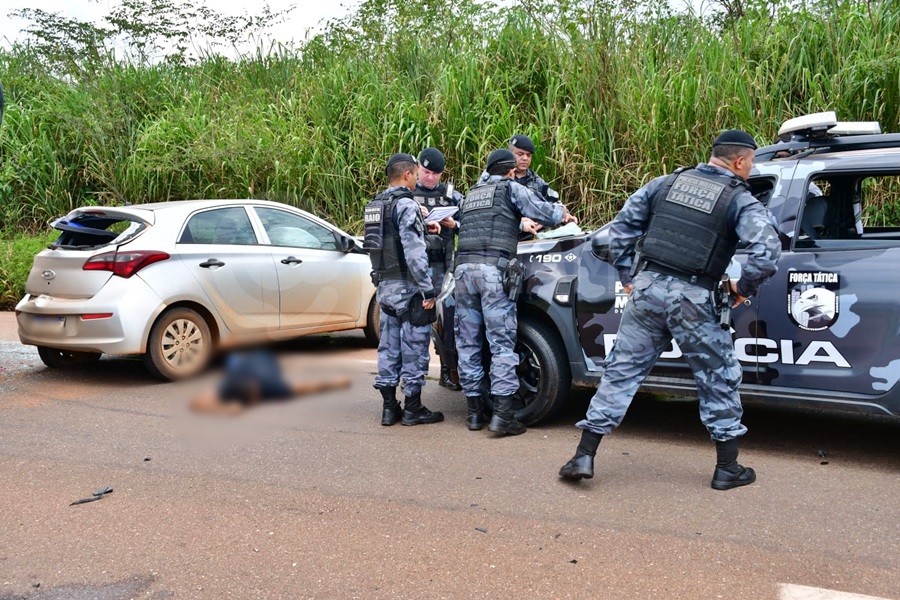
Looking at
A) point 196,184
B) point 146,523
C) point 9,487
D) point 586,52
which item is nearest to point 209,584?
point 146,523

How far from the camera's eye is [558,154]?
34.6ft

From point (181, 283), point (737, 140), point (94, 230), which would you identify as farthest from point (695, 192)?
point (94, 230)

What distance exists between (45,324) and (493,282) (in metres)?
3.77

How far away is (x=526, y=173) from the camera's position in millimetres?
7332

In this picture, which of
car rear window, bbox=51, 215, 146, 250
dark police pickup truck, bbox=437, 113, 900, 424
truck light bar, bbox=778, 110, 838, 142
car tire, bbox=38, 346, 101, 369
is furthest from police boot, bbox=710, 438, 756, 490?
car tire, bbox=38, 346, 101, 369

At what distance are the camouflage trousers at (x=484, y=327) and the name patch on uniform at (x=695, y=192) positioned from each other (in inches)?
52.3

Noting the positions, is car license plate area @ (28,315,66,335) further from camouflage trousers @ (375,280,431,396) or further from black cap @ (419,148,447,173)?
black cap @ (419,148,447,173)

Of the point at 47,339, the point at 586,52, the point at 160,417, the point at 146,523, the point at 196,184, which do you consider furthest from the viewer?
the point at 196,184

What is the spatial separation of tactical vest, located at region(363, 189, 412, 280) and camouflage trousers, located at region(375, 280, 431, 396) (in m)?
0.08

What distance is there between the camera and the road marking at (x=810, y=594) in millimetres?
3073

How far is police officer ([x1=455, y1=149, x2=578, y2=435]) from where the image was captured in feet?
17.3

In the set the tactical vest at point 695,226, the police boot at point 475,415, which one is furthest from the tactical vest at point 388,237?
the tactical vest at point 695,226

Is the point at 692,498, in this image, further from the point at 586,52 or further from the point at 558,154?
→ the point at 586,52

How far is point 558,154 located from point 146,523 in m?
7.60
